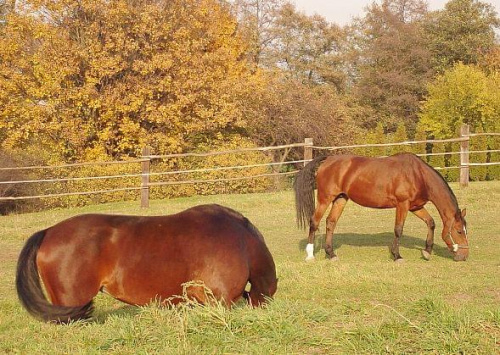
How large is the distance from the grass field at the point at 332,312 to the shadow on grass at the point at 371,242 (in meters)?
0.02

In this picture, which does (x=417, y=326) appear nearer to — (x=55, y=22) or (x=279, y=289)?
(x=279, y=289)

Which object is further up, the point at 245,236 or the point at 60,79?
the point at 60,79

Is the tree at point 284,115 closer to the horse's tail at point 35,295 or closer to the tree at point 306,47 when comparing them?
the tree at point 306,47

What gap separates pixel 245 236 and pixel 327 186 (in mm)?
5502

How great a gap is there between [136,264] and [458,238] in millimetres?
6168

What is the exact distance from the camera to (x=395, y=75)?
122ft

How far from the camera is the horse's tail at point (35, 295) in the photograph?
423 centimetres

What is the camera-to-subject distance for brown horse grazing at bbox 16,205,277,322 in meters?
4.30

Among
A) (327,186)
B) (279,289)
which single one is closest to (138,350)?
(279,289)

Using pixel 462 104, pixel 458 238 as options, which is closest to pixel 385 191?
pixel 458 238

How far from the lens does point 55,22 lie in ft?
71.2

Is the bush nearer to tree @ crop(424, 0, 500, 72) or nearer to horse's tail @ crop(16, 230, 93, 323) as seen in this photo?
horse's tail @ crop(16, 230, 93, 323)

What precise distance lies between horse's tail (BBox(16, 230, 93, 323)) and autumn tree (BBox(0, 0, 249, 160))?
655 inches

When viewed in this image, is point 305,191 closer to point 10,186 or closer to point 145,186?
point 145,186
